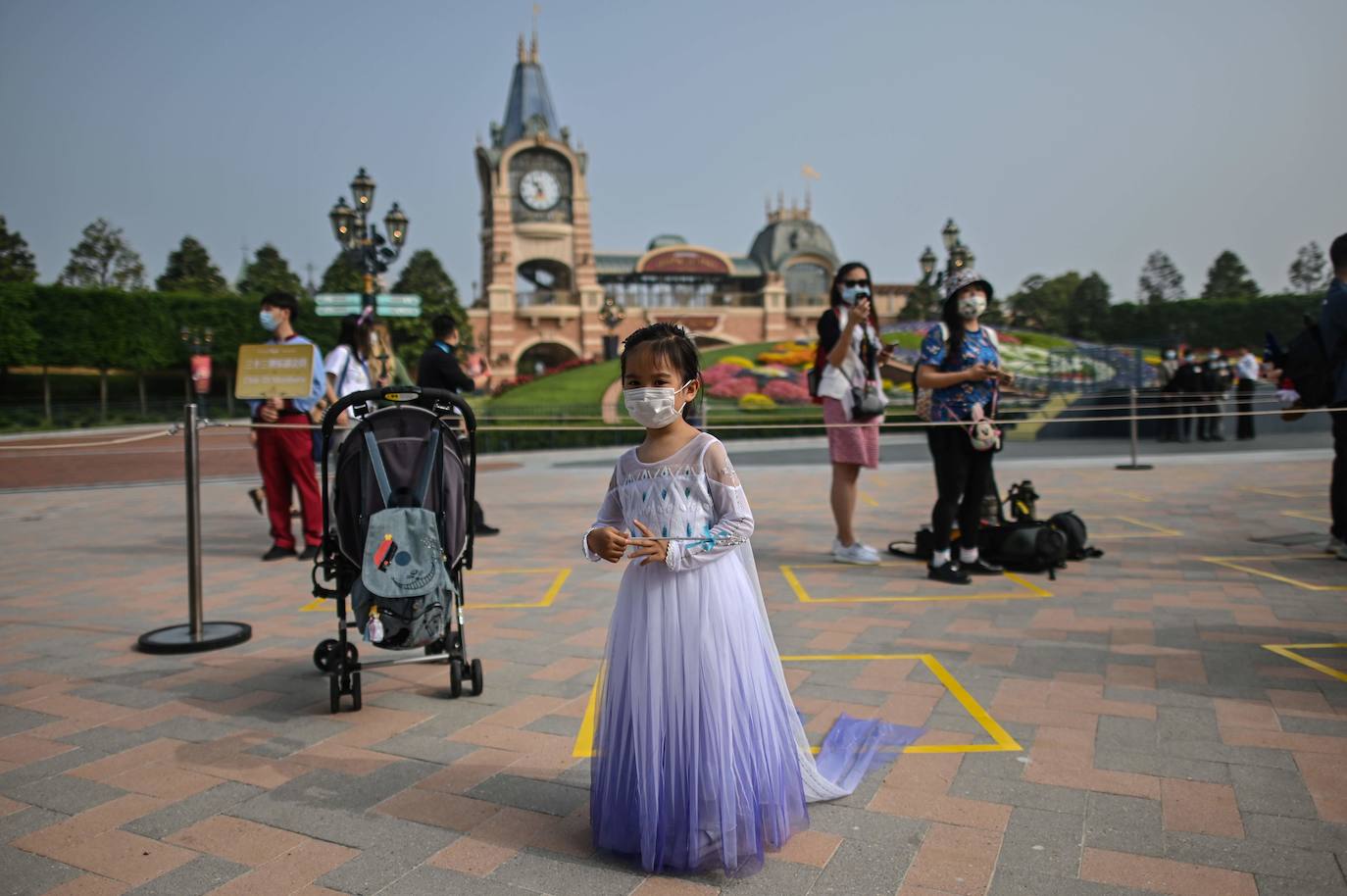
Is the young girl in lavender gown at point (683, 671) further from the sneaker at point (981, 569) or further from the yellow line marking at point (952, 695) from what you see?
the sneaker at point (981, 569)

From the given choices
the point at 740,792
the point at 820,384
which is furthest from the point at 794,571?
the point at 740,792

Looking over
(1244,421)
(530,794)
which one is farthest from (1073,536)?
(1244,421)

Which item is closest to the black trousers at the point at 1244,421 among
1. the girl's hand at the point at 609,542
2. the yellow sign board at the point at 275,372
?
the yellow sign board at the point at 275,372

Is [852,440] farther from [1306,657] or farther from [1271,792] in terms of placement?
[1271,792]

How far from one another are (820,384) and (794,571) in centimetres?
141

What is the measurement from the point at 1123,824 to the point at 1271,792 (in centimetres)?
56

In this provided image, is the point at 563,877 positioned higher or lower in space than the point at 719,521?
lower

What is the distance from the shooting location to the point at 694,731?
2.34m

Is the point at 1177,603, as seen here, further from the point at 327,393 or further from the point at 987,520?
the point at 327,393

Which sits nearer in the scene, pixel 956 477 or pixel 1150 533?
pixel 956 477

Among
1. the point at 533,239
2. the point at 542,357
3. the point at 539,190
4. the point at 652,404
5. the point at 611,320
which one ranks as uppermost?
the point at 539,190

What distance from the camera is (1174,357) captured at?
2091 centimetres

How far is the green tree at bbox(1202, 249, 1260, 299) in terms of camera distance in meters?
65.6

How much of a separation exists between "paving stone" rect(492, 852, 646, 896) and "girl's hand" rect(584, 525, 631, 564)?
2.77ft
